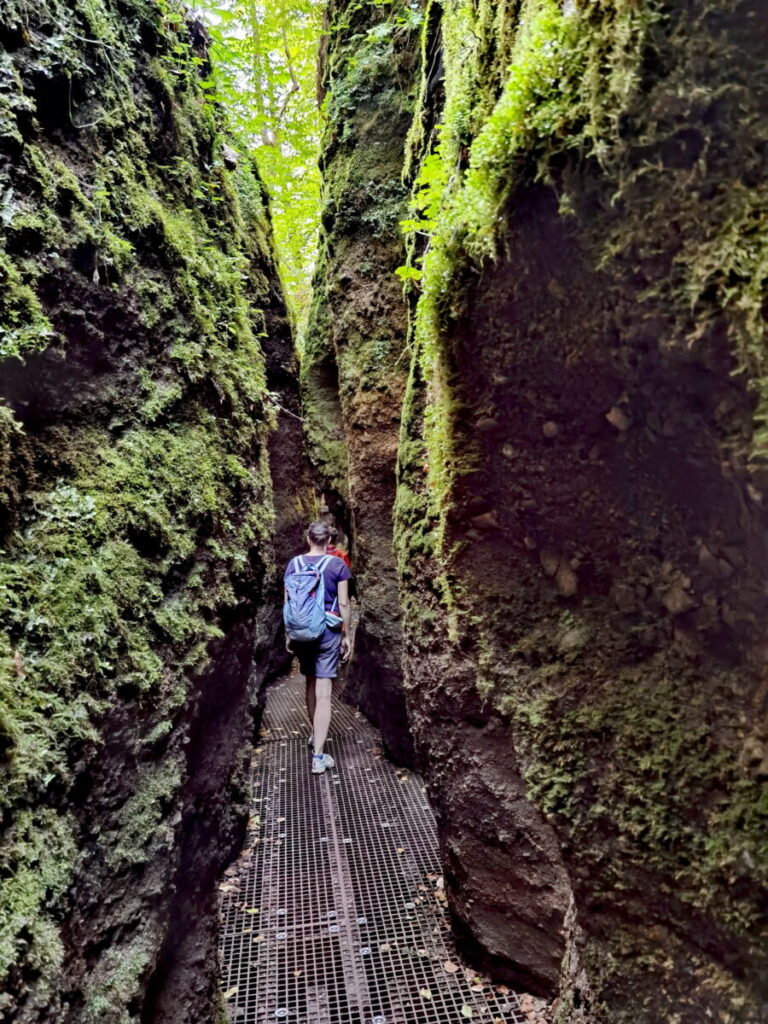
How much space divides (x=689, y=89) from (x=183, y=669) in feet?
10.0

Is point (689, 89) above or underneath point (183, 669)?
above

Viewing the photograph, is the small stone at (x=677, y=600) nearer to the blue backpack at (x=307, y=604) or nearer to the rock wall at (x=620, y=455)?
the rock wall at (x=620, y=455)

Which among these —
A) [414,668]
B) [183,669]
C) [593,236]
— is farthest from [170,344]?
[593,236]

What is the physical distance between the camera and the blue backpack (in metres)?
6.07

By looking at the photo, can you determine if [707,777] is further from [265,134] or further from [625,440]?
[265,134]

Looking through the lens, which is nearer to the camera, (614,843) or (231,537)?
(614,843)

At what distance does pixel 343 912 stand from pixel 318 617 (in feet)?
8.26

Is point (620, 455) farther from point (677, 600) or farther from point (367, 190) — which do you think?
point (367, 190)

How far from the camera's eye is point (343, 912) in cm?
438

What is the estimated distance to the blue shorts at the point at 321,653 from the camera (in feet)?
20.4

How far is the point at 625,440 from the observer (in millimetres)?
1521

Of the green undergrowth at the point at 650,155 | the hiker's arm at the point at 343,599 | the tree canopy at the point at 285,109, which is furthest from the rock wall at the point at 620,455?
the tree canopy at the point at 285,109

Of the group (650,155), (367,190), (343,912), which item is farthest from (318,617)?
(650,155)

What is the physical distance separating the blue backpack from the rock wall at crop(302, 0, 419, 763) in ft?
2.06
